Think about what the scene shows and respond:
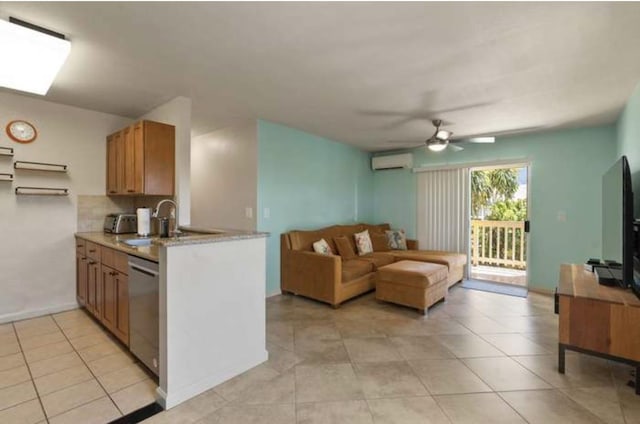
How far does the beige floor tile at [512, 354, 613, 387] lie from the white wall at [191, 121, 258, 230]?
3229 millimetres

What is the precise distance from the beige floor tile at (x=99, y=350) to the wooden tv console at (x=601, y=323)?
3.58 m

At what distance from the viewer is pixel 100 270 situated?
9.34 feet

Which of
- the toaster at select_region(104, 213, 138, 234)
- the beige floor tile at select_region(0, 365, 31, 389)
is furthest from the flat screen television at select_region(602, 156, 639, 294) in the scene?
the toaster at select_region(104, 213, 138, 234)

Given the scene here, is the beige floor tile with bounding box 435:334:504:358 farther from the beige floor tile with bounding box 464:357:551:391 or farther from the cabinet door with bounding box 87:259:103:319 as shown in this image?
the cabinet door with bounding box 87:259:103:319

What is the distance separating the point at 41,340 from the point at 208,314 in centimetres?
193

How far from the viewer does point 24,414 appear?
1789 mm

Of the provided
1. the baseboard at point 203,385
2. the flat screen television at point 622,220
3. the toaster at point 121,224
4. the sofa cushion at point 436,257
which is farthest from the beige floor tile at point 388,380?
the toaster at point 121,224

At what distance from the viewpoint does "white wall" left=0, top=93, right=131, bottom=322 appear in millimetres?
3139

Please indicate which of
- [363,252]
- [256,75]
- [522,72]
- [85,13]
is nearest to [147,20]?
[85,13]

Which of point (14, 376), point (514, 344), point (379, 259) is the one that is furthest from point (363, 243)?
point (14, 376)

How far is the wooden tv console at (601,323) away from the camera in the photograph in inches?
80.8

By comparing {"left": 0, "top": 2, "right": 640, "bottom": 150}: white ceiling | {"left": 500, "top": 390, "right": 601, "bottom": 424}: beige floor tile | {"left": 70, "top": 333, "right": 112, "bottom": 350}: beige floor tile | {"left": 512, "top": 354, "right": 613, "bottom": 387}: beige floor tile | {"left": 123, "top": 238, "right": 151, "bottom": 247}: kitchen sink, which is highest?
{"left": 0, "top": 2, "right": 640, "bottom": 150}: white ceiling

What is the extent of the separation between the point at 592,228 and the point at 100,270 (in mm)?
5977

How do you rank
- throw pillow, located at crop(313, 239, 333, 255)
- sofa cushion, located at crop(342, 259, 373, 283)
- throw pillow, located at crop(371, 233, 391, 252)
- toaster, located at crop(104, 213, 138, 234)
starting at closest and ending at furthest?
toaster, located at crop(104, 213, 138, 234) < sofa cushion, located at crop(342, 259, 373, 283) < throw pillow, located at crop(313, 239, 333, 255) < throw pillow, located at crop(371, 233, 391, 252)
